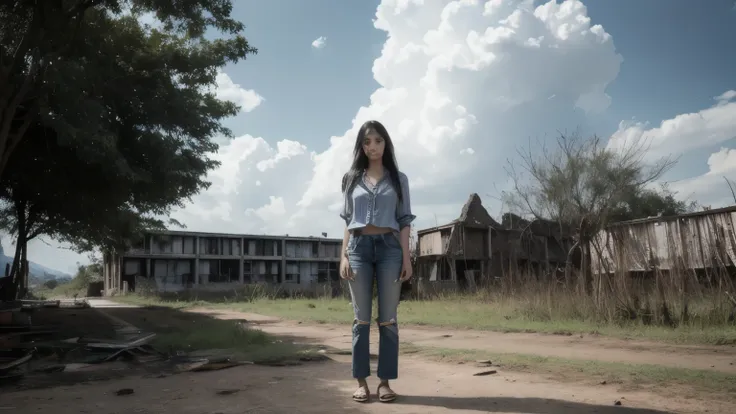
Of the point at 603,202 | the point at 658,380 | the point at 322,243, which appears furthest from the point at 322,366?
the point at 322,243

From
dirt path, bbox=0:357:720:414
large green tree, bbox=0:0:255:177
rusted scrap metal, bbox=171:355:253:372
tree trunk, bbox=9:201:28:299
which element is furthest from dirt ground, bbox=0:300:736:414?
tree trunk, bbox=9:201:28:299

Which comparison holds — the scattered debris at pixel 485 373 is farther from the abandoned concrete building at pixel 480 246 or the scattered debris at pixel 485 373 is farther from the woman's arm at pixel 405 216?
the abandoned concrete building at pixel 480 246

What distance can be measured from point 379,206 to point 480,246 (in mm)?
20847

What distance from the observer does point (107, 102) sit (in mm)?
9594

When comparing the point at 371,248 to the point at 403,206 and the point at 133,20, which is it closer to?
the point at 403,206

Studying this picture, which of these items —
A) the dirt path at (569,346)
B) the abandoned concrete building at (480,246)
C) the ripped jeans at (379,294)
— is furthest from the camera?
the abandoned concrete building at (480,246)

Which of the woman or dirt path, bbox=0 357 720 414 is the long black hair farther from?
dirt path, bbox=0 357 720 414

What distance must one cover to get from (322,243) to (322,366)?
4343cm

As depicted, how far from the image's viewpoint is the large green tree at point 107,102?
812 centimetres

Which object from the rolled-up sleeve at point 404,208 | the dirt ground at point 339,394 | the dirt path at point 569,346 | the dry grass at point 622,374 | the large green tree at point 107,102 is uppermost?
the large green tree at point 107,102

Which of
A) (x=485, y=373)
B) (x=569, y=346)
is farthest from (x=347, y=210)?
(x=569, y=346)

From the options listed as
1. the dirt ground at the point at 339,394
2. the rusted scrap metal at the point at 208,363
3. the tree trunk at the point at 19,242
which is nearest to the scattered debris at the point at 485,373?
the dirt ground at the point at 339,394

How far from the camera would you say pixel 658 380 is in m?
3.70

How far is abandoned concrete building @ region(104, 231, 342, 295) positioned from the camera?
3831 centimetres
